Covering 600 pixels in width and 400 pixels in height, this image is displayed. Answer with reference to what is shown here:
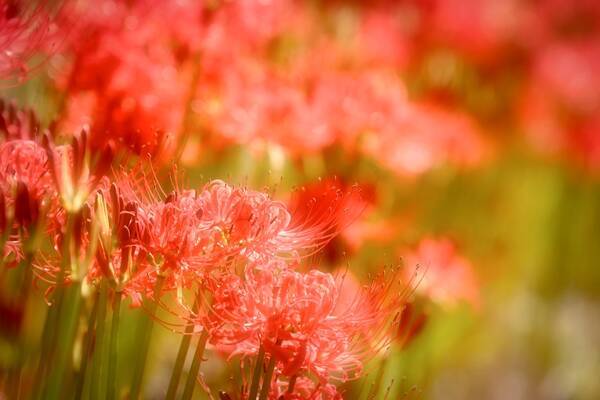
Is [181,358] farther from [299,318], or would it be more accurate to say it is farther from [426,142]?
[426,142]

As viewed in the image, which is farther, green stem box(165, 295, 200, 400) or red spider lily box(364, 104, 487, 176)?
red spider lily box(364, 104, 487, 176)

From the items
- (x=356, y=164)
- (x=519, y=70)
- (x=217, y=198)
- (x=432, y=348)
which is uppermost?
(x=217, y=198)

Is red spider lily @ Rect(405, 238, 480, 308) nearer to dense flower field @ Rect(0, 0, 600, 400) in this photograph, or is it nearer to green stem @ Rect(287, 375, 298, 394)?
dense flower field @ Rect(0, 0, 600, 400)

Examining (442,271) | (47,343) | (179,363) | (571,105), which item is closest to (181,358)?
(179,363)

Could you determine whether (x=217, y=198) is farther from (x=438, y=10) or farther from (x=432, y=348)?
(x=438, y=10)

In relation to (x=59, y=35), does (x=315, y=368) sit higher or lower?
lower

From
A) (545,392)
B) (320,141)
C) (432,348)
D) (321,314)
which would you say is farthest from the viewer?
(545,392)

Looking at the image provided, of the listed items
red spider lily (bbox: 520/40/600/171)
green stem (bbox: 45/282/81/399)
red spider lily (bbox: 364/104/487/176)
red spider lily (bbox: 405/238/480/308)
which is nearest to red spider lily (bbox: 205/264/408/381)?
green stem (bbox: 45/282/81/399)

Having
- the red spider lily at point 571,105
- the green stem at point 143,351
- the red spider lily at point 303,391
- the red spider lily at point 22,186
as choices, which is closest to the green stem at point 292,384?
the red spider lily at point 303,391

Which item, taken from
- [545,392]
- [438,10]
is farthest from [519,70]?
[545,392]
